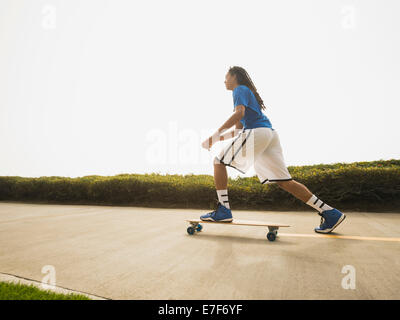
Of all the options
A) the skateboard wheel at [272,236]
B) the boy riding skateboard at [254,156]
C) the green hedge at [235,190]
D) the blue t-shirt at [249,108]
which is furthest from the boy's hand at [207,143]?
the green hedge at [235,190]

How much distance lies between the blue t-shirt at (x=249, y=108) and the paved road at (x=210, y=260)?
55.5 inches

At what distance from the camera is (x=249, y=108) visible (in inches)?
129

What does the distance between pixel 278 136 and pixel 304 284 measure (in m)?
1.92

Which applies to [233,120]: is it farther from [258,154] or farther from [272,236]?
[272,236]

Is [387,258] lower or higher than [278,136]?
lower

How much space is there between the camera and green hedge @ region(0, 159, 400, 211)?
552 centimetres

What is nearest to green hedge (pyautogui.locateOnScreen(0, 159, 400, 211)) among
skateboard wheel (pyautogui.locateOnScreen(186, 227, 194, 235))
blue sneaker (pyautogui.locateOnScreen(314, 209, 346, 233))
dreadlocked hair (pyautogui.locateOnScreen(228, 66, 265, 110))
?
blue sneaker (pyautogui.locateOnScreen(314, 209, 346, 233))

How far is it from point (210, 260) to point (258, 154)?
1.43 meters

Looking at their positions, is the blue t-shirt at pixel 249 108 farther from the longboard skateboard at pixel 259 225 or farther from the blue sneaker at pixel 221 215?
the longboard skateboard at pixel 259 225

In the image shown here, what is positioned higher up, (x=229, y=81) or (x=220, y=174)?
(x=229, y=81)

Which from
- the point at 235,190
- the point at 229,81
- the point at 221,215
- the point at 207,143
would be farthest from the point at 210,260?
the point at 235,190

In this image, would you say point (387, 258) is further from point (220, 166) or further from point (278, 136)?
point (220, 166)

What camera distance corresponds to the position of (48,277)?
79.4 inches
